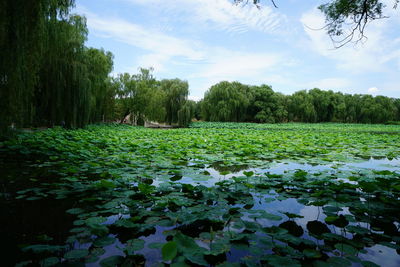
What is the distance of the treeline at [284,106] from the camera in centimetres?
2852

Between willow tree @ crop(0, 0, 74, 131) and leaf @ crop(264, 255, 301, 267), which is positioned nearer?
leaf @ crop(264, 255, 301, 267)

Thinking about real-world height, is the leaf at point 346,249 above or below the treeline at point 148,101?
below

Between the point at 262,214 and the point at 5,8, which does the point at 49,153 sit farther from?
the point at 262,214

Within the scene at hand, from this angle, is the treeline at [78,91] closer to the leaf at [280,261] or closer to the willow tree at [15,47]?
the willow tree at [15,47]

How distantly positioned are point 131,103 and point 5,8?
1841 cm

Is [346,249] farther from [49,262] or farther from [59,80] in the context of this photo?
[59,80]

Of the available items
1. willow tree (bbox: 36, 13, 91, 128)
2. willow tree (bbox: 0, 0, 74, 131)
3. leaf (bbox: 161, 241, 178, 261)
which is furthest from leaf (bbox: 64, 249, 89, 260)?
willow tree (bbox: 36, 13, 91, 128)

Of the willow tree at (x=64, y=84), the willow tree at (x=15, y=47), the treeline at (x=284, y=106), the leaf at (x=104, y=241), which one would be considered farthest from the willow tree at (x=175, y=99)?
the leaf at (x=104, y=241)

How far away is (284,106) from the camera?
3834 centimetres

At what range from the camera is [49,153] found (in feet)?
14.7

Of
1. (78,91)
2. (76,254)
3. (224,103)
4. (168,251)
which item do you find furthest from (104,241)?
(224,103)

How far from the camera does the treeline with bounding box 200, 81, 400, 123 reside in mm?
28516

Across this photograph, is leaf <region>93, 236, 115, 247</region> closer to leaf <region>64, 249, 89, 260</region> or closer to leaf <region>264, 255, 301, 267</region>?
leaf <region>64, 249, 89, 260</region>

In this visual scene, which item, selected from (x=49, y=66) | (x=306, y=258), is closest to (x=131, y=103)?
(x=49, y=66)
